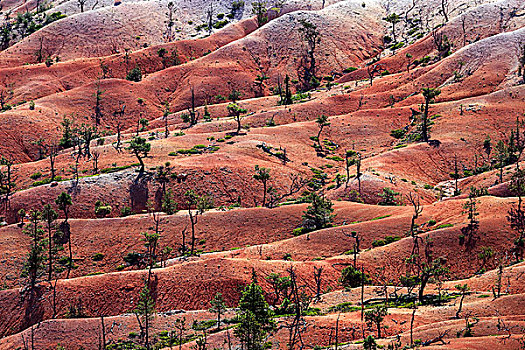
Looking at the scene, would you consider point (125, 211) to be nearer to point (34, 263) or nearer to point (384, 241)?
point (34, 263)

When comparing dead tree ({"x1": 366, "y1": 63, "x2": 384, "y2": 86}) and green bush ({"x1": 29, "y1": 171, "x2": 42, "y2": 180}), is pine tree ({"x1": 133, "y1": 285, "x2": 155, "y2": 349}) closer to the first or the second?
green bush ({"x1": 29, "y1": 171, "x2": 42, "y2": 180})

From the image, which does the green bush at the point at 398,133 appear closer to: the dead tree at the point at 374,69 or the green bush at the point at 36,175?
the dead tree at the point at 374,69

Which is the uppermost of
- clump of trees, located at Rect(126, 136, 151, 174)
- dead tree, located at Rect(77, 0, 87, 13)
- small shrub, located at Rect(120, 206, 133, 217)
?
dead tree, located at Rect(77, 0, 87, 13)

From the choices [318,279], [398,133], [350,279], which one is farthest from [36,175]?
[398,133]

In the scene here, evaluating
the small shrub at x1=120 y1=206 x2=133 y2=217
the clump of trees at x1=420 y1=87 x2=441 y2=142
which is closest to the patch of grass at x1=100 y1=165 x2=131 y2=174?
the small shrub at x1=120 y1=206 x2=133 y2=217

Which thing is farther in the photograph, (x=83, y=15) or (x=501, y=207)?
(x=83, y=15)

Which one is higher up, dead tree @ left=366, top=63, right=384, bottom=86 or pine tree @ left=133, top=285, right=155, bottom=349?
dead tree @ left=366, top=63, right=384, bottom=86

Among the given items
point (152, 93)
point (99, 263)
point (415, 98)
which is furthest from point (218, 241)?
point (152, 93)

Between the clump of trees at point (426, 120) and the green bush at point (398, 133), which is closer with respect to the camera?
the clump of trees at point (426, 120)

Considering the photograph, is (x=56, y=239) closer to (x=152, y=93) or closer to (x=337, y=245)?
(x=337, y=245)

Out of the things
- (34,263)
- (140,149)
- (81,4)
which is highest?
(81,4)

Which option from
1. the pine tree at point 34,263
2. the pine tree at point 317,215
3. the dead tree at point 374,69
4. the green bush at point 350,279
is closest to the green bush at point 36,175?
the pine tree at point 34,263
